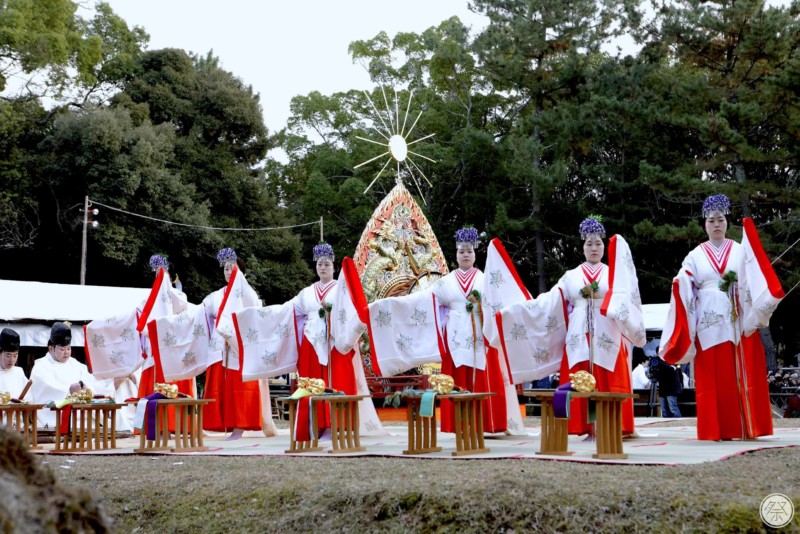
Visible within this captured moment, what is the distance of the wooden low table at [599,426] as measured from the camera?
22.1 feet

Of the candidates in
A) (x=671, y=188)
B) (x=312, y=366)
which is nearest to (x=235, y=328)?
(x=312, y=366)

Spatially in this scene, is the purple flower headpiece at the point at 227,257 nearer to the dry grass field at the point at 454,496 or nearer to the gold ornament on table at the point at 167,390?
the gold ornament on table at the point at 167,390

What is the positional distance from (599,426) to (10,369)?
23.6 feet

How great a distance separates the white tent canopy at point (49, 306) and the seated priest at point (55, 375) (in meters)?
5.85

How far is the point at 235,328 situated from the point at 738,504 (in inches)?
276

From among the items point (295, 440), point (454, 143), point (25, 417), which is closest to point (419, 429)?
point (295, 440)

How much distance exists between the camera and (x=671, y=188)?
70.6 feet

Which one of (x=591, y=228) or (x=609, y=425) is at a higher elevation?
(x=591, y=228)

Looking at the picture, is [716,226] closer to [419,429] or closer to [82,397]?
[419,429]

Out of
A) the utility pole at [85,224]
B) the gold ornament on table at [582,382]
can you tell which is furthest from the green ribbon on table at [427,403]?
the utility pole at [85,224]

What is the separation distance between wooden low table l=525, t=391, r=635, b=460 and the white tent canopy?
11.7 meters

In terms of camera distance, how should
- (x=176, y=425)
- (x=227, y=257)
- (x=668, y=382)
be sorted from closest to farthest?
(x=176, y=425) → (x=227, y=257) → (x=668, y=382)

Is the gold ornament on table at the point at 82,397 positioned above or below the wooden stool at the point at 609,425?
above

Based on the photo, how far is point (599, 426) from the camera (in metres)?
6.73
